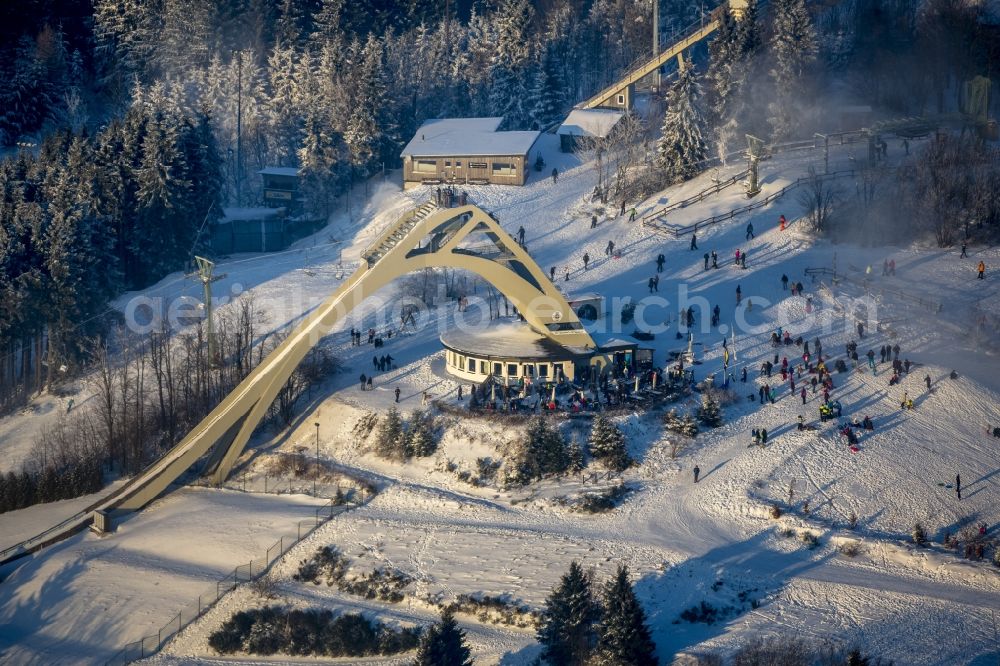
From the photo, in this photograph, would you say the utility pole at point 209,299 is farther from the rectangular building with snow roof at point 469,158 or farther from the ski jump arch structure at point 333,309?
the rectangular building with snow roof at point 469,158

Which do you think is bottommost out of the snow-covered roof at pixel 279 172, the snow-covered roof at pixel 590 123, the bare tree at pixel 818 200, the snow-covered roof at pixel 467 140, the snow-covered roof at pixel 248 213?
the snow-covered roof at pixel 248 213

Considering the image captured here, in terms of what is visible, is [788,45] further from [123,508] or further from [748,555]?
[123,508]

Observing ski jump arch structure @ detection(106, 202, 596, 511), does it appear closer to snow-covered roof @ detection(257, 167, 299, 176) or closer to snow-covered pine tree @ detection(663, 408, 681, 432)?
snow-covered pine tree @ detection(663, 408, 681, 432)

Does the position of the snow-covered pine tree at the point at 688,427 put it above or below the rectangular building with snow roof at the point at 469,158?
below

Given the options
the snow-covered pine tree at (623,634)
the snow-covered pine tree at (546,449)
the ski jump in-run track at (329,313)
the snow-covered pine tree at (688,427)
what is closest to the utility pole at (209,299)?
the ski jump in-run track at (329,313)

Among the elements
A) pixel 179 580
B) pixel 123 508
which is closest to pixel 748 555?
pixel 179 580

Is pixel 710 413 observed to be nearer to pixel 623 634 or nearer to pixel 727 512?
pixel 727 512

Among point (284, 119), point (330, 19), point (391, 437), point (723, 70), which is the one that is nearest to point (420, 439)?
point (391, 437)
